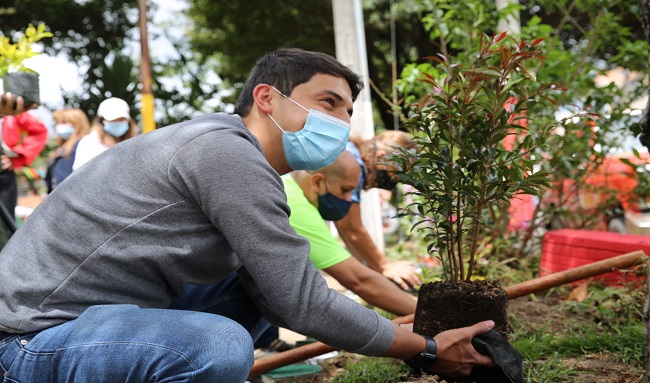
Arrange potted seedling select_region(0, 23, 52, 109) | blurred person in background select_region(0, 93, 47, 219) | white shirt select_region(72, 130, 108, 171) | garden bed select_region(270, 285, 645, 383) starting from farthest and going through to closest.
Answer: white shirt select_region(72, 130, 108, 171)
blurred person in background select_region(0, 93, 47, 219)
potted seedling select_region(0, 23, 52, 109)
garden bed select_region(270, 285, 645, 383)

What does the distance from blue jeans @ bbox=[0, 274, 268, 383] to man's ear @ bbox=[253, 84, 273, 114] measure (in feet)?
2.48

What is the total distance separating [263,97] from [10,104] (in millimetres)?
1884

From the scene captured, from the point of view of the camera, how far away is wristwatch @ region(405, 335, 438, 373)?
2.32m

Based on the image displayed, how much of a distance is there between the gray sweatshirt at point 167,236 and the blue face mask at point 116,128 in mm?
3756

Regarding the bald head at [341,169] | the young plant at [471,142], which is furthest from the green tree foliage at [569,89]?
the young plant at [471,142]

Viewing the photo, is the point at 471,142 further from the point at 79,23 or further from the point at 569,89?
the point at 79,23

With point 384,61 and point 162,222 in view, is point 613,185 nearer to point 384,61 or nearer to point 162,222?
point 162,222

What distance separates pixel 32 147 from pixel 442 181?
3139 millimetres

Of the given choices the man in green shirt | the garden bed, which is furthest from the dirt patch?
the man in green shirt

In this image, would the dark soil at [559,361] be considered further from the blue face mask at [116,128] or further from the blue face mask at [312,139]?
the blue face mask at [116,128]

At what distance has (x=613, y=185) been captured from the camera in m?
5.66

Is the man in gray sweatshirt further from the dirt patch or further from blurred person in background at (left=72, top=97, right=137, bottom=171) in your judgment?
blurred person in background at (left=72, top=97, right=137, bottom=171)

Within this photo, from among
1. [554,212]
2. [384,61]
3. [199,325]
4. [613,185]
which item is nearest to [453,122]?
[199,325]

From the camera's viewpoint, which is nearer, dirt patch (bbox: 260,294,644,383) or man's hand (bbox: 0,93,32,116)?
dirt patch (bbox: 260,294,644,383)
